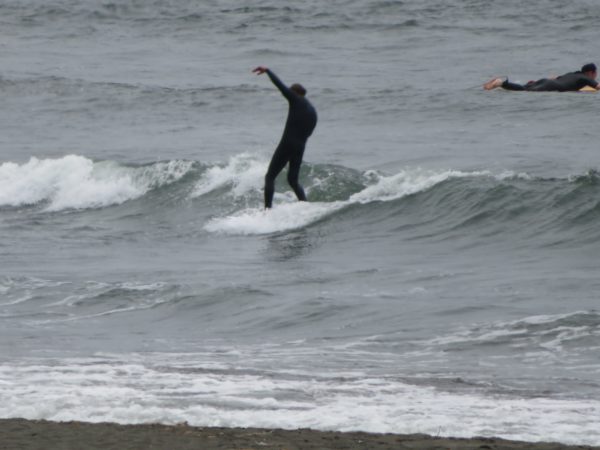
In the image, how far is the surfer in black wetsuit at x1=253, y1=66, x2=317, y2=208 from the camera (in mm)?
14734

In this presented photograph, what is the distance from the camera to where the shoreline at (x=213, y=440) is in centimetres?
627

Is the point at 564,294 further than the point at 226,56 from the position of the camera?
No

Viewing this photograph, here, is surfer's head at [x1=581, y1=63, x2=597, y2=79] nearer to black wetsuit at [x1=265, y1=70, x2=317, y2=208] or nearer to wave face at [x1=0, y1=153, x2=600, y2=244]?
wave face at [x1=0, y1=153, x2=600, y2=244]

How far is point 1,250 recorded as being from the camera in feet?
45.9

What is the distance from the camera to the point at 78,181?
63.1ft

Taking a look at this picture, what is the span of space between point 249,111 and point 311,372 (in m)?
18.1

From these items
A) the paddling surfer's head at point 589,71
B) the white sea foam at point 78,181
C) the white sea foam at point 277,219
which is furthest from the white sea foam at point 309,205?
the paddling surfer's head at point 589,71

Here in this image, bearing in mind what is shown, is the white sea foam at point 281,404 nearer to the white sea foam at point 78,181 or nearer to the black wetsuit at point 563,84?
the white sea foam at point 78,181

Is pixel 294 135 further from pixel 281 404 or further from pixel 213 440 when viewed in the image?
pixel 213 440

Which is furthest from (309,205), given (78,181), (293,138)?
(78,181)

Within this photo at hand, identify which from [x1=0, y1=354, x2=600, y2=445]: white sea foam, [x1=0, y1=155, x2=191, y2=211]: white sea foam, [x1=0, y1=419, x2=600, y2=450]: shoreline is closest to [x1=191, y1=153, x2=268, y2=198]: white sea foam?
[x1=0, y1=155, x2=191, y2=211]: white sea foam

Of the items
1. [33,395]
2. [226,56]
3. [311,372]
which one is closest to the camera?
[33,395]

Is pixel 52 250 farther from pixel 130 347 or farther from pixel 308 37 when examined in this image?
pixel 308 37

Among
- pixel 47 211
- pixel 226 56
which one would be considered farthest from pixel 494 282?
pixel 226 56
